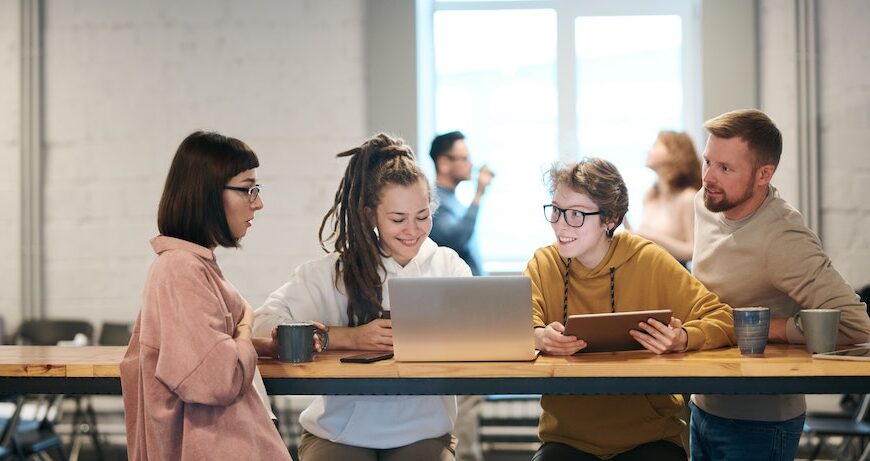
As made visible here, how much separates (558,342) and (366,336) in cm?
45

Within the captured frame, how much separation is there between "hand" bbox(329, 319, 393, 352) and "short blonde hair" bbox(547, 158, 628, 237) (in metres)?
0.53

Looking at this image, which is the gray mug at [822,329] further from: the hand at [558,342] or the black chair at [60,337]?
the black chair at [60,337]

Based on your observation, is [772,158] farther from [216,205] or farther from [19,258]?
[19,258]

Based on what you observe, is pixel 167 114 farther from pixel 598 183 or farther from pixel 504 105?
pixel 598 183

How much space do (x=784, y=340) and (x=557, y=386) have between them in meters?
0.68

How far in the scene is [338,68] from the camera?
16.8 feet

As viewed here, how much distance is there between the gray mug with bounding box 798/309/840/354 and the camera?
2072 millimetres

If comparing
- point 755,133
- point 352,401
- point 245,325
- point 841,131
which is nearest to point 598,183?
point 755,133

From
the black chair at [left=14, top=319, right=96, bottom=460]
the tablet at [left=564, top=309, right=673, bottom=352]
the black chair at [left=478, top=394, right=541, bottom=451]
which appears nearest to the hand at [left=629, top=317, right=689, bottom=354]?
the tablet at [left=564, top=309, right=673, bottom=352]

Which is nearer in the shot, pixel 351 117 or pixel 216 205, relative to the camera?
pixel 216 205

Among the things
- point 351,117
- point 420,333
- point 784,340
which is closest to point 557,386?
point 420,333

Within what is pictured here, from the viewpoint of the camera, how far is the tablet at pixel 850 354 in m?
2.01

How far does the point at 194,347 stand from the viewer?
1.87m

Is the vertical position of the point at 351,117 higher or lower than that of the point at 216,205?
higher
